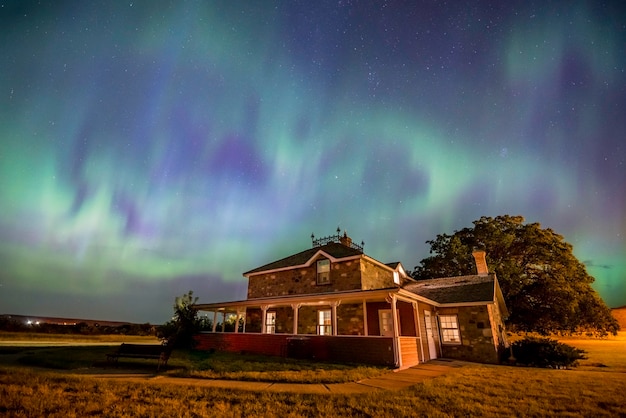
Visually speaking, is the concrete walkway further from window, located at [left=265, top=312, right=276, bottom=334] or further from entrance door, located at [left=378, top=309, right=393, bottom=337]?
window, located at [left=265, top=312, right=276, bottom=334]

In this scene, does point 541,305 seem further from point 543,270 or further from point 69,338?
point 69,338

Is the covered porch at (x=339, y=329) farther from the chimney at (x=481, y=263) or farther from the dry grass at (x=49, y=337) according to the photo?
the dry grass at (x=49, y=337)

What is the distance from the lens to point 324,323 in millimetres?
19938

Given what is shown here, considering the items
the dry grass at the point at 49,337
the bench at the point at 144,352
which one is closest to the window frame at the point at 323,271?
the bench at the point at 144,352

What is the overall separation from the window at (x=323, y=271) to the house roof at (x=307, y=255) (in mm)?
739

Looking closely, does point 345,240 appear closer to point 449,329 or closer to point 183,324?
point 449,329

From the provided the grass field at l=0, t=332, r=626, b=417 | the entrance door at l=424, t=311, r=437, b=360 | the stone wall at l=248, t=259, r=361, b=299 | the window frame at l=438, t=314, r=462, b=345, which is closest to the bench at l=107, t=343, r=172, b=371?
the grass field at l=0, t=332, r=626, b=417

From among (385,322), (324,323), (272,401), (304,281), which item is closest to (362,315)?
(385,322)

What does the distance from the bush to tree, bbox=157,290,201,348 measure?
19.4 meters

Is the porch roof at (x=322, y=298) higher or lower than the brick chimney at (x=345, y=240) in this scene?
lower

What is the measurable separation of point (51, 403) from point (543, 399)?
10.9 metres

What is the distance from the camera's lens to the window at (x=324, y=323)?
1980cm

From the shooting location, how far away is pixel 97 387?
744 centimetres

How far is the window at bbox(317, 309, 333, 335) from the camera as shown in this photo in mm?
19797
